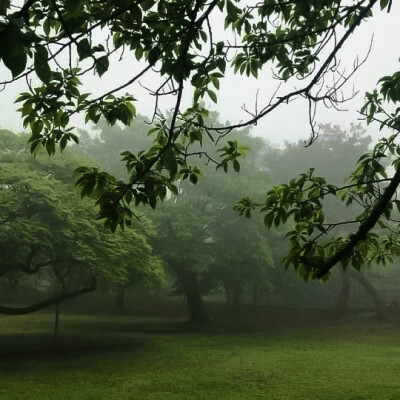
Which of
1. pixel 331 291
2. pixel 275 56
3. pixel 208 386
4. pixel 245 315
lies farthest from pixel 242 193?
pixel 275 56

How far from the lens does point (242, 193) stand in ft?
58.1

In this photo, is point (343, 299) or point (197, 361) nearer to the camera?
point (197, 361)

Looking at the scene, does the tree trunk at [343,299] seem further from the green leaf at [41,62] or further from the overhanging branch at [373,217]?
the green leaf at [41,62]

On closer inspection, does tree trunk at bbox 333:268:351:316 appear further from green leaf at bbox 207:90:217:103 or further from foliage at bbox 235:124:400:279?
green leaf at bbox 207:90:217:103

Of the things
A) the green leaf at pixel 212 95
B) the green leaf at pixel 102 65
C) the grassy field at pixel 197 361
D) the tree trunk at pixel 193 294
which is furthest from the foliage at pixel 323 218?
the tree trunk at pixel 193 294

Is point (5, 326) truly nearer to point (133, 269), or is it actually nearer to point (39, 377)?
point (133, 269)

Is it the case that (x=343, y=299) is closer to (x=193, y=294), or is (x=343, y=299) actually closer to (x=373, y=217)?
(x=193, y=294)

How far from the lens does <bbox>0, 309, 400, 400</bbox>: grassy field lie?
662 centimetres

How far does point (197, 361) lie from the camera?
933cm

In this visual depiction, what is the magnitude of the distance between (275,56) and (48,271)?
19.1m

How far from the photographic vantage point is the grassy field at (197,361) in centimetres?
662

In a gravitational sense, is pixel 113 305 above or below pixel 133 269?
below

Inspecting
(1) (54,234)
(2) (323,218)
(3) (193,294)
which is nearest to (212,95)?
(2) (323,218)

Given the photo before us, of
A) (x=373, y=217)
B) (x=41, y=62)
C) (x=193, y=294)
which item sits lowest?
(x=193, y=294)
